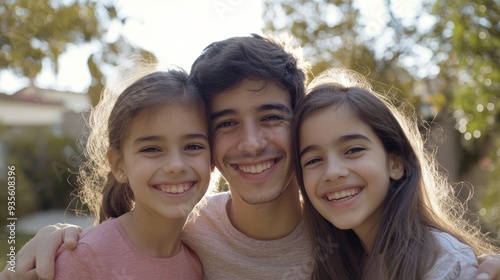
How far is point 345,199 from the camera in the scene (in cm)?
277

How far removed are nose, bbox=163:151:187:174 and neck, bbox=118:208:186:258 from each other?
280mm

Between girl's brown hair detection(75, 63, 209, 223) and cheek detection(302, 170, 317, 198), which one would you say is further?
girl's brown hair detection(75, 63, 209, 223)

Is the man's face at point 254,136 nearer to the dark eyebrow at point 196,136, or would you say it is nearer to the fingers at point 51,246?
the dark eyebrow at point 196,136

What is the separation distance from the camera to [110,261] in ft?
8.94

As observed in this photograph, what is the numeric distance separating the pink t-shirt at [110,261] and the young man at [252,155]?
0.25m

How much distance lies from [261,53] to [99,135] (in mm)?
911

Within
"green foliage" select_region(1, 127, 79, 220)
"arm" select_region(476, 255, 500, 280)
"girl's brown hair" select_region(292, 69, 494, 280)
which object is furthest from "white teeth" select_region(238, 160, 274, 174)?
"green foliage" select_region(1, 127, 79, 220)

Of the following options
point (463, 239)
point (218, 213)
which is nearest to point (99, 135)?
point (218, 213)

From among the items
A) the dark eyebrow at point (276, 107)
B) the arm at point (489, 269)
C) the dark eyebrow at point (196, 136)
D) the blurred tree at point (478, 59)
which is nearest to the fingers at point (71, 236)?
the dark eyebrow at point (196, 136)

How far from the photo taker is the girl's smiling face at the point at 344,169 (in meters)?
2.76

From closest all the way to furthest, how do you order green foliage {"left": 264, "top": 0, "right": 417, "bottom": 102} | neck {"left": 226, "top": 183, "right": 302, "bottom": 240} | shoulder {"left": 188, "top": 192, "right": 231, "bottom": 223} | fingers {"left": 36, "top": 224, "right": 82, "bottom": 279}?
fingers {"left": 36, "top": 224, "right": 82, "bottom": 279} → neck {"left": 226, "top": 183, "right": 302, "bottom": 240} → shoulder {"left": 188, "top": 192, "right": 231, "bottom": 223} → green foliage {"left": 264, "top": 0, "right": 417, "bottom": 102}

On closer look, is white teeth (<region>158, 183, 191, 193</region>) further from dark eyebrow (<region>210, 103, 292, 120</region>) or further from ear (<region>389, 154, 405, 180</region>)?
ear (<region>389, 154, 405, 180</region>)

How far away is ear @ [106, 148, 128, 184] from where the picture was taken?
118 inches

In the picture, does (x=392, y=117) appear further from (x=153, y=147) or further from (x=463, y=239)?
(x=153, y=147)
